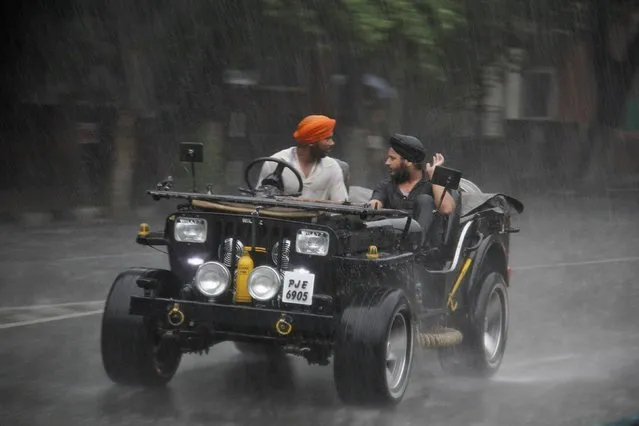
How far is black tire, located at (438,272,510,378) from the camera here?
29.5 feet

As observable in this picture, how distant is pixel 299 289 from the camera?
7.64m

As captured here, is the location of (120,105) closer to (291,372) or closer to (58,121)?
(58,121)

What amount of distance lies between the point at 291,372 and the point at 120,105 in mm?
13301

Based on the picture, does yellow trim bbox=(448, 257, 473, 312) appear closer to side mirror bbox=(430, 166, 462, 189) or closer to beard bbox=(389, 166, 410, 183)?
beard bbox=(389, 166, 410, 183)

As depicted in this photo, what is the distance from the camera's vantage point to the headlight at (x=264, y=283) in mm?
7641

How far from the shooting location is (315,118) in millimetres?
9070

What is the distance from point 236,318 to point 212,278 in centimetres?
29

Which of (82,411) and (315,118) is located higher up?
(315,118)

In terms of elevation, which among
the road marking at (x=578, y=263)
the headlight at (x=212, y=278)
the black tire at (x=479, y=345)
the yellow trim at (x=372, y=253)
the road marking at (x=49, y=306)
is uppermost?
the yellow trim at (x=372, y=253)

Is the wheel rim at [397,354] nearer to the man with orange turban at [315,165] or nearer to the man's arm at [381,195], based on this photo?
the man's arm at [381,195]

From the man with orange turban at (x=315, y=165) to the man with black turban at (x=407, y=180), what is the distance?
0.35m

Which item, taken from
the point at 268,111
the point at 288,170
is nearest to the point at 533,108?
the point at 268,111

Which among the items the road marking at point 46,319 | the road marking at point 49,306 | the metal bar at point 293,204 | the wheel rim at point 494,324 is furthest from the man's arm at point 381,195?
the road marking at point 49,306

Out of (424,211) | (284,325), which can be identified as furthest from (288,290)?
(424,211)
